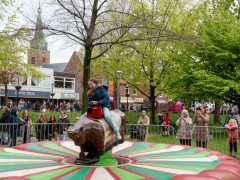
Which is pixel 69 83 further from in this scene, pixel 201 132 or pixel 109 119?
pixel 109 119

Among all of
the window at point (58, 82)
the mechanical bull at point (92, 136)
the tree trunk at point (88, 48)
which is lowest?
the mechanical bull at point (92, 136)

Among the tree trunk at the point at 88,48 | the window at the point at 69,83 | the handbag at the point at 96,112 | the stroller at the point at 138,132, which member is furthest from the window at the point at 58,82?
the handbag at the point at 96,112

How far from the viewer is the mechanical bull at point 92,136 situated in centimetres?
570

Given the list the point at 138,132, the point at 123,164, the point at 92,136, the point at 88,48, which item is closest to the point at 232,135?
the point at 138,132

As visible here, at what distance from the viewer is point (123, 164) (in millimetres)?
6184

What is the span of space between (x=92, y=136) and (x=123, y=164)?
0.89 m

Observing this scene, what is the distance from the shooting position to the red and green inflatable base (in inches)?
204

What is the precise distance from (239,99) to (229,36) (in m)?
3.99

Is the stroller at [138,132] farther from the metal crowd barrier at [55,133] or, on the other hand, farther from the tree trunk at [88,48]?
the tree trunk at [88,48]

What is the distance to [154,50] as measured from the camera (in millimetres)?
22984

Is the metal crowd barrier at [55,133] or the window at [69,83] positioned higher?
the window at [69,83]


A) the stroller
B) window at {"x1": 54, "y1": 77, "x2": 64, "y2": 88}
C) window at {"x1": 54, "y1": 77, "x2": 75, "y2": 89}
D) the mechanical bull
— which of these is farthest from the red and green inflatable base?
window at {"x1": 54, "y1": 77, "x2": 75, "y2": 89}

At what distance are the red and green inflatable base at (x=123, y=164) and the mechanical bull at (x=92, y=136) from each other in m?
0.22

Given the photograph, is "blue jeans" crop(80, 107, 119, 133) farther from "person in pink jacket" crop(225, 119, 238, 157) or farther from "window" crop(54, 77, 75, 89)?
"window" crop(54, 77, 75, 89)
